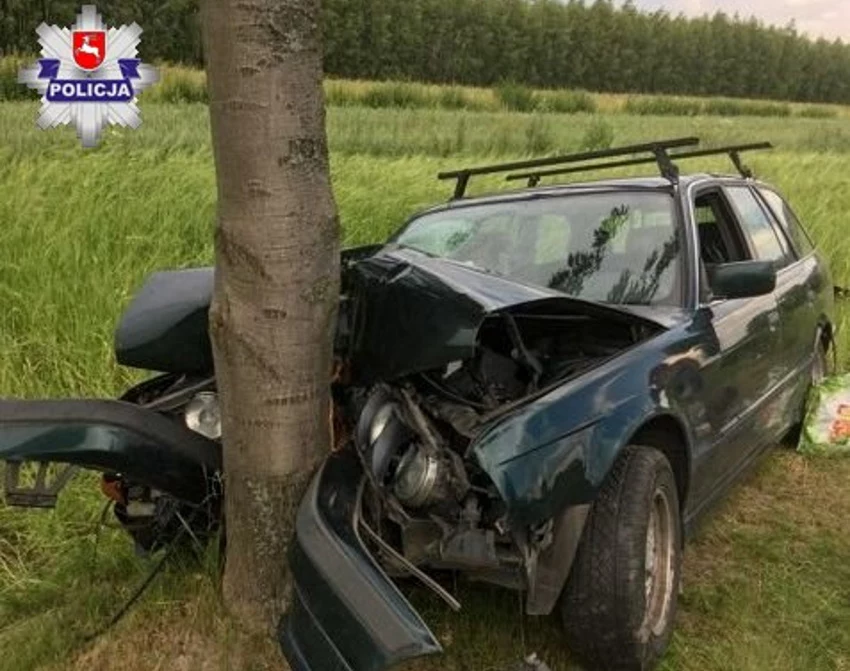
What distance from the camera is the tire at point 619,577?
251cm

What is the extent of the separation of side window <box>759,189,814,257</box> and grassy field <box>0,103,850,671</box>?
1.18m

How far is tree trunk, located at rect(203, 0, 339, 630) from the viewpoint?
229cm

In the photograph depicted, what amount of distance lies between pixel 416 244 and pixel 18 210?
3403mm

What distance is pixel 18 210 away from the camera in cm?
621

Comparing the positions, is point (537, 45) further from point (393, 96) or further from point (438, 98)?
point (393, 96)

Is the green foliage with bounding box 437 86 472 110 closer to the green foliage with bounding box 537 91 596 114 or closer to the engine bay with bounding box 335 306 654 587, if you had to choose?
the green foliage with bounding box 537 91 596 114

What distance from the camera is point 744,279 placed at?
11.1 feet

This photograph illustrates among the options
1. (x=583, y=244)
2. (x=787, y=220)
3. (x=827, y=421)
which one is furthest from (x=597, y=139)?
(x=583, y=244)

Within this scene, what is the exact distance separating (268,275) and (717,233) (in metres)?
2.60

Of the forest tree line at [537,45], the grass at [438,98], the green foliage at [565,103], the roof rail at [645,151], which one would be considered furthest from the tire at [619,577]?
the forest tree line at [537,45]

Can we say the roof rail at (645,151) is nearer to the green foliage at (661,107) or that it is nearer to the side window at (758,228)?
the side window at (758,228)

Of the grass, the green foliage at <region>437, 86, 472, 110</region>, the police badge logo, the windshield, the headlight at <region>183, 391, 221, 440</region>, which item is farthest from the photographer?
the green foliage at <region>437, 86, 472, 110</region>

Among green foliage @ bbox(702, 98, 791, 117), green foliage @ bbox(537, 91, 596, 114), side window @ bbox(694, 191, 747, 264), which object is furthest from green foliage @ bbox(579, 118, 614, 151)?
green foliage @ bbox(702, 98, 791, 117)

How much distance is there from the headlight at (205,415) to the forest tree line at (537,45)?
92.8 feet
